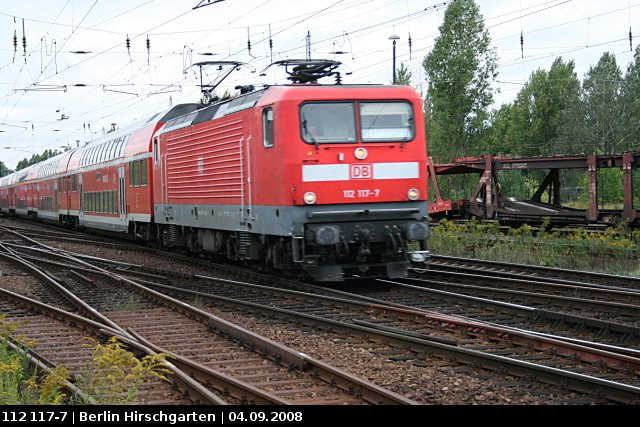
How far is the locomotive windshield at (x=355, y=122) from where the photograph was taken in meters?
11.8

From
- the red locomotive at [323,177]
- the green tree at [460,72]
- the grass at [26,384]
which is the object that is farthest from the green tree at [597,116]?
the grass at [26,384]

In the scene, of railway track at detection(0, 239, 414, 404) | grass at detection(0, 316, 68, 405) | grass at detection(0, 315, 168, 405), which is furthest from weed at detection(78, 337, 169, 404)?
railway track at detection(0, 239, 414, 404)

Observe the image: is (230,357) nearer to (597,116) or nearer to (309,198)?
(309,198)

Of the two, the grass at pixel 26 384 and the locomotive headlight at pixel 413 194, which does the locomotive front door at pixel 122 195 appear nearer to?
the locomotive headlight at pixel 413 194

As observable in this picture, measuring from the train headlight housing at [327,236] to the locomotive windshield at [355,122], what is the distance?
1.33 meters

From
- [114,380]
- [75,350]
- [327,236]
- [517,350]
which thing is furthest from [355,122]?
[114,380]

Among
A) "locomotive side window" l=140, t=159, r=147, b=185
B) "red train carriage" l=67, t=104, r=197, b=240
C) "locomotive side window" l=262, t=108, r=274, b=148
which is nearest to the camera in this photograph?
"locomotive side window" l=262, t=108, r=274, b=148

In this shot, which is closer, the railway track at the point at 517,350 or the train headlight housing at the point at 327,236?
the railway track at the point at 517,350

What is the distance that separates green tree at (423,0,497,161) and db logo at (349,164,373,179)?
29693 millimetres

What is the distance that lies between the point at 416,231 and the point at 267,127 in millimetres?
2819

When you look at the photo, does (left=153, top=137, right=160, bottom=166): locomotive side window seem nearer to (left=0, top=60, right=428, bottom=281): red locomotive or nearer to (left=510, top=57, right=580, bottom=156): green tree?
(left=0, top=60, right=428, bottom=281): red locomotive

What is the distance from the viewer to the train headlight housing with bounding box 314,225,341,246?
37.5 ft
